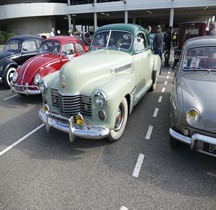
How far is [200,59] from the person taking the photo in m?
4.08

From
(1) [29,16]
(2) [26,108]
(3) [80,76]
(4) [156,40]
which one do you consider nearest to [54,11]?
(1) [29,16]

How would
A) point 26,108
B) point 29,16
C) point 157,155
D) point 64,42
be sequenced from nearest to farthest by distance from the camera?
point 157,155
point 26,108
point 64,42
point 29,16

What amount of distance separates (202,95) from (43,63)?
4741 millimetres

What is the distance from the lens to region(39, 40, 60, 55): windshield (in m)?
6.83

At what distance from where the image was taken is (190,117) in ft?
9.32

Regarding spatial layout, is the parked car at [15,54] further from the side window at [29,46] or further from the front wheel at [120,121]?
the front wheel at [120,121]

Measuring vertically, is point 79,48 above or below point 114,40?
below

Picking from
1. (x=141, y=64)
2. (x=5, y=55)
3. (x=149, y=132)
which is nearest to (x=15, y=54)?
(x=5, y=55)

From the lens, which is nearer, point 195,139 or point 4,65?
point 195,139

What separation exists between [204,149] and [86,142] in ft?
6.69

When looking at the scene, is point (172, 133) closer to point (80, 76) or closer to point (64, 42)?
point (80, 76)

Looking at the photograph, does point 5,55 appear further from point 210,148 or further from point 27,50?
point 210,148

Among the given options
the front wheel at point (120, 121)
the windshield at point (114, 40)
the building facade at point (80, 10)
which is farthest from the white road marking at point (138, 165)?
the building facade at point (80, 10)

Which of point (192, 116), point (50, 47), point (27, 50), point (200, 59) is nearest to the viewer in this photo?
point (192, 116)
